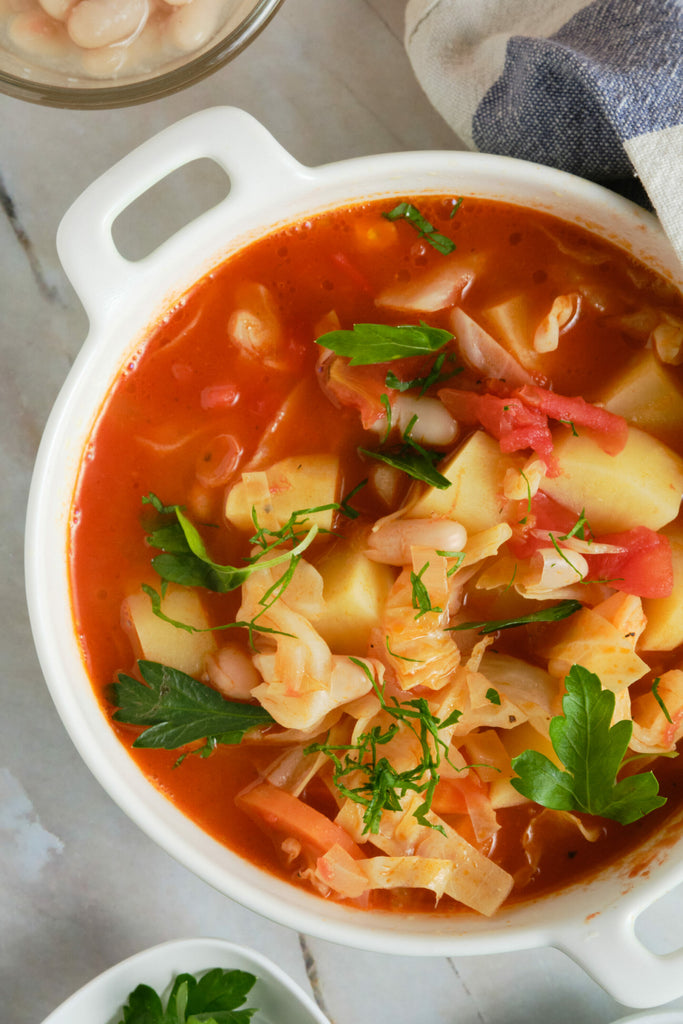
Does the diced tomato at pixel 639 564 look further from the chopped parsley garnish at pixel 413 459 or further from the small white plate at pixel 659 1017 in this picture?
the small white plate at pixel 659 1017

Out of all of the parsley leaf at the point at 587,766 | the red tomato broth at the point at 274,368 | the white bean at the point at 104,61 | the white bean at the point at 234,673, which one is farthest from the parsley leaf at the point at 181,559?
the white bean at the point at 104,61

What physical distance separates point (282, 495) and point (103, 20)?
1225mm

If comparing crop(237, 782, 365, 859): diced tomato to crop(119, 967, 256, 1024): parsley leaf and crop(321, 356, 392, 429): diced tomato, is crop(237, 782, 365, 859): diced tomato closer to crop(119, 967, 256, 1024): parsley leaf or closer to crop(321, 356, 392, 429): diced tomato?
crop(119, 967, 256, 1024): parsley leaf

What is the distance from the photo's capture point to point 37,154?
2486mm

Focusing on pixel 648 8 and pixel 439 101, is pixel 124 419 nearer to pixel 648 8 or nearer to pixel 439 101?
pixel 439 101

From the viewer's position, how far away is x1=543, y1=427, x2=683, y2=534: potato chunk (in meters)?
2.16

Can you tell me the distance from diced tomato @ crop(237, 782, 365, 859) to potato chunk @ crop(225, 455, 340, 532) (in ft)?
2.14

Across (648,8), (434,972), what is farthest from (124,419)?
(434,972)

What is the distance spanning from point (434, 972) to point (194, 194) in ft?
7.36

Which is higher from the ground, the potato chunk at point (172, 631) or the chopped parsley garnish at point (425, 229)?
the chopped parsley garnish at point (425, 229)

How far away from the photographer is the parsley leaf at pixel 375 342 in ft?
6.89

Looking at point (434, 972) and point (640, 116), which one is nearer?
point (640, 116)

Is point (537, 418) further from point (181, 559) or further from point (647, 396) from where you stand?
point (181, 559)

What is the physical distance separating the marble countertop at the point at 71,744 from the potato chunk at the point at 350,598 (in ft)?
2.95
